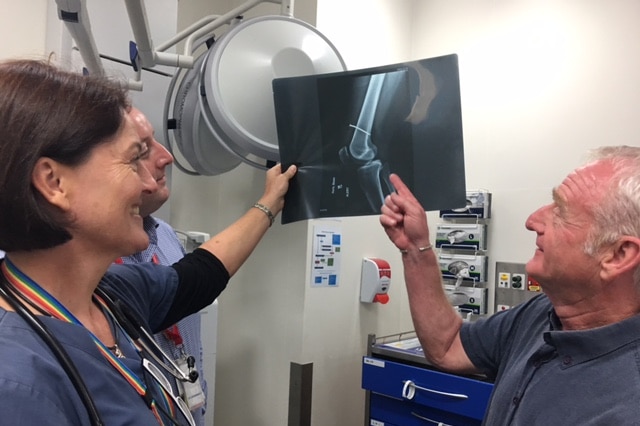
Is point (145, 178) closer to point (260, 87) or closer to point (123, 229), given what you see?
point (123, 229)

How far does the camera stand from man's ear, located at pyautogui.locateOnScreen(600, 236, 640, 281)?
103 centimetres

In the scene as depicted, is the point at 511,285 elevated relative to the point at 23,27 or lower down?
lower down

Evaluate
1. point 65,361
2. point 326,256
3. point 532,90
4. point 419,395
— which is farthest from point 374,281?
point 65,361

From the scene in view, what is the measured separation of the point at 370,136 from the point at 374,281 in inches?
47.7

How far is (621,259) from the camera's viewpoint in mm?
1054

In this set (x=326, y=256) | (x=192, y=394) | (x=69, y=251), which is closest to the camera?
(x=69, y=251)

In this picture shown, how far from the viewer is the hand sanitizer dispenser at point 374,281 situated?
247 cm

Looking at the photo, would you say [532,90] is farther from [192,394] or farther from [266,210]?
[192,394]

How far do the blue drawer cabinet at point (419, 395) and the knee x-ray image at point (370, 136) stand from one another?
0.90m

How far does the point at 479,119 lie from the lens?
2.57 m

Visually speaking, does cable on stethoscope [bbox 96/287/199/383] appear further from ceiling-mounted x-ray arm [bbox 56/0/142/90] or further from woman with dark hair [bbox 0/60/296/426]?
ceiling-mounted x-ray arm [bbox 56/0/142/90]

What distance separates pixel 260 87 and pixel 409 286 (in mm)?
761

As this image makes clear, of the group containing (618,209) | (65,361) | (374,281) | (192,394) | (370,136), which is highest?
(370,136)

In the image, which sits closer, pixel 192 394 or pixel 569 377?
pixel 569 377
